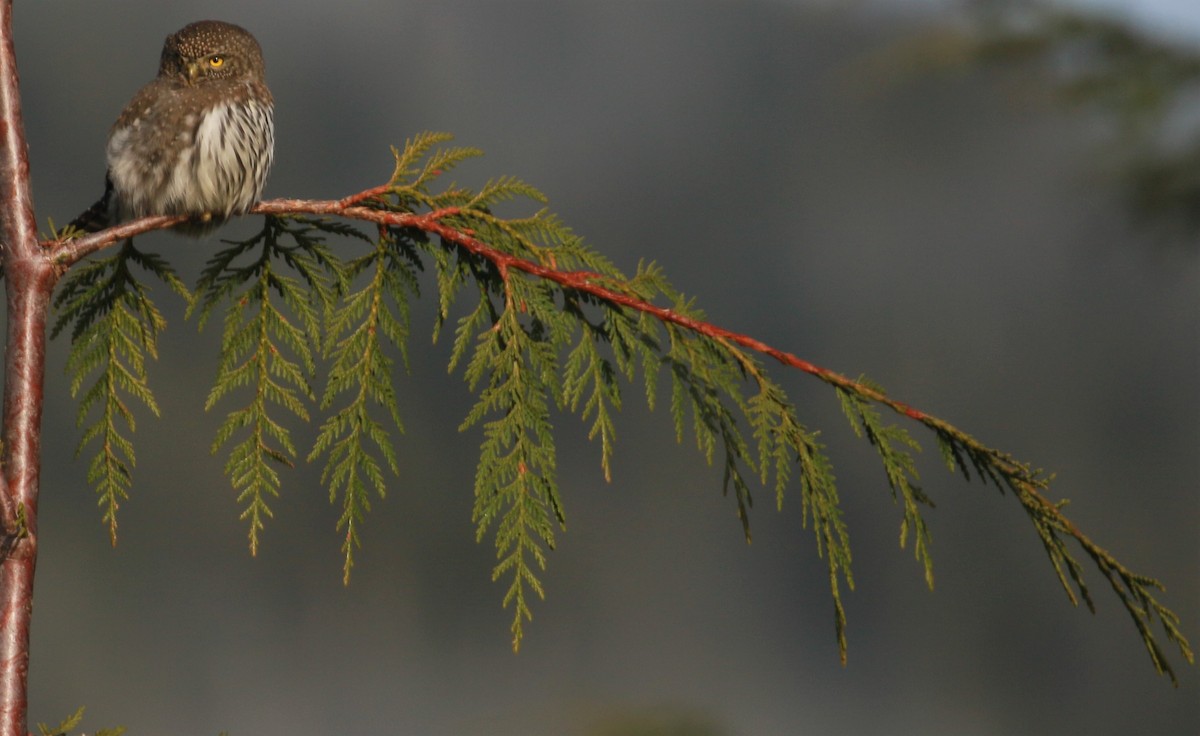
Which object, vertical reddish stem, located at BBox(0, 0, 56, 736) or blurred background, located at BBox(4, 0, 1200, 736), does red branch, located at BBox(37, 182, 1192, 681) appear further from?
blurred background, located at BBox(4, 0, 1200, 736)

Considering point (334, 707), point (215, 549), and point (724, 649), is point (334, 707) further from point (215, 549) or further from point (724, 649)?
point (724, 649)

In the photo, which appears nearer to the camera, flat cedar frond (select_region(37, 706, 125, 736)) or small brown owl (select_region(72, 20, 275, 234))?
flat cedar frond (select_region(37, 706, 125, 736))

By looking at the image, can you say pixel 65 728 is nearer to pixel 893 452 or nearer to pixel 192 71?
pixel 893 452

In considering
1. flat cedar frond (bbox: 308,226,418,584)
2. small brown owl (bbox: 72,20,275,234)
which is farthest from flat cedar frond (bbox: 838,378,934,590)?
small brown owl (bbox: 72,20,275,234)

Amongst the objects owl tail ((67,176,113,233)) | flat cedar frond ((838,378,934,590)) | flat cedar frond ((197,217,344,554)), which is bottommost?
flat cedar frond ((838,378,934,590))

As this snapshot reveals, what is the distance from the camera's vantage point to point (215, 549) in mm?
30781

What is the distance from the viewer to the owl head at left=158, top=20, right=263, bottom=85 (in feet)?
7.06

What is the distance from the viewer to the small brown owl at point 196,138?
1.95 meters

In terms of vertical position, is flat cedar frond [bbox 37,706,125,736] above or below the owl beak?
below

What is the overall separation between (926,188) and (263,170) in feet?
131

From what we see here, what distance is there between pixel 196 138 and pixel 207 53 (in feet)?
0.78

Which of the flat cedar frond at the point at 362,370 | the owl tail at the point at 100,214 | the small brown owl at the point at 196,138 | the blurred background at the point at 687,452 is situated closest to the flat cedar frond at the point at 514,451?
the flat cedar frond at the point at 362,370

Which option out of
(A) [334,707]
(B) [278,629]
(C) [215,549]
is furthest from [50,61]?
(A) [334,707]

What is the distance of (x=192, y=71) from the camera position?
84.9 inches
